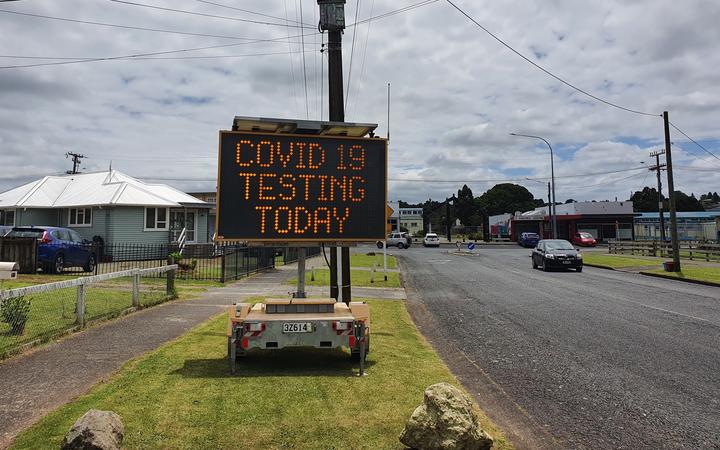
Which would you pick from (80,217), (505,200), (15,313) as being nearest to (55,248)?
(15,313)

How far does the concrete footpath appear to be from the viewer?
4762mm

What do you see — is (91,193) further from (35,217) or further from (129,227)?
(129,227)

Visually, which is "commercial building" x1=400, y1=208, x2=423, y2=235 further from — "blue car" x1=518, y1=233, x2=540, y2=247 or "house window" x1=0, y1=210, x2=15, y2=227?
"house window" x1=0, y1=210, x2=15, y2=227

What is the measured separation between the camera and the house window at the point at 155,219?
83.6ft

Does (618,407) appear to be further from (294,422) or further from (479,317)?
(479,317)

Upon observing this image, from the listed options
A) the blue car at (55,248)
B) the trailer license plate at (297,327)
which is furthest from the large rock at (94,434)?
the blue car at (55,248)

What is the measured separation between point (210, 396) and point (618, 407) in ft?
14.7

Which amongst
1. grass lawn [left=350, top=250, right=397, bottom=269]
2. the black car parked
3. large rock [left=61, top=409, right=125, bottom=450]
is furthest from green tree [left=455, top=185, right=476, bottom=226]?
large rock [left=61, top=409, right=125, bottom=450]

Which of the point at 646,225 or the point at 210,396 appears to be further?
the point at 646,225

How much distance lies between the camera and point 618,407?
5.21 m

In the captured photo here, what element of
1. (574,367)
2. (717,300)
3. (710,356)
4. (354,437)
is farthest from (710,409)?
(717,300)

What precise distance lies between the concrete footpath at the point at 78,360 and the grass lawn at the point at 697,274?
19519mm

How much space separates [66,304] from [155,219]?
17.8 m

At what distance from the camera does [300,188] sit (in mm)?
6848
